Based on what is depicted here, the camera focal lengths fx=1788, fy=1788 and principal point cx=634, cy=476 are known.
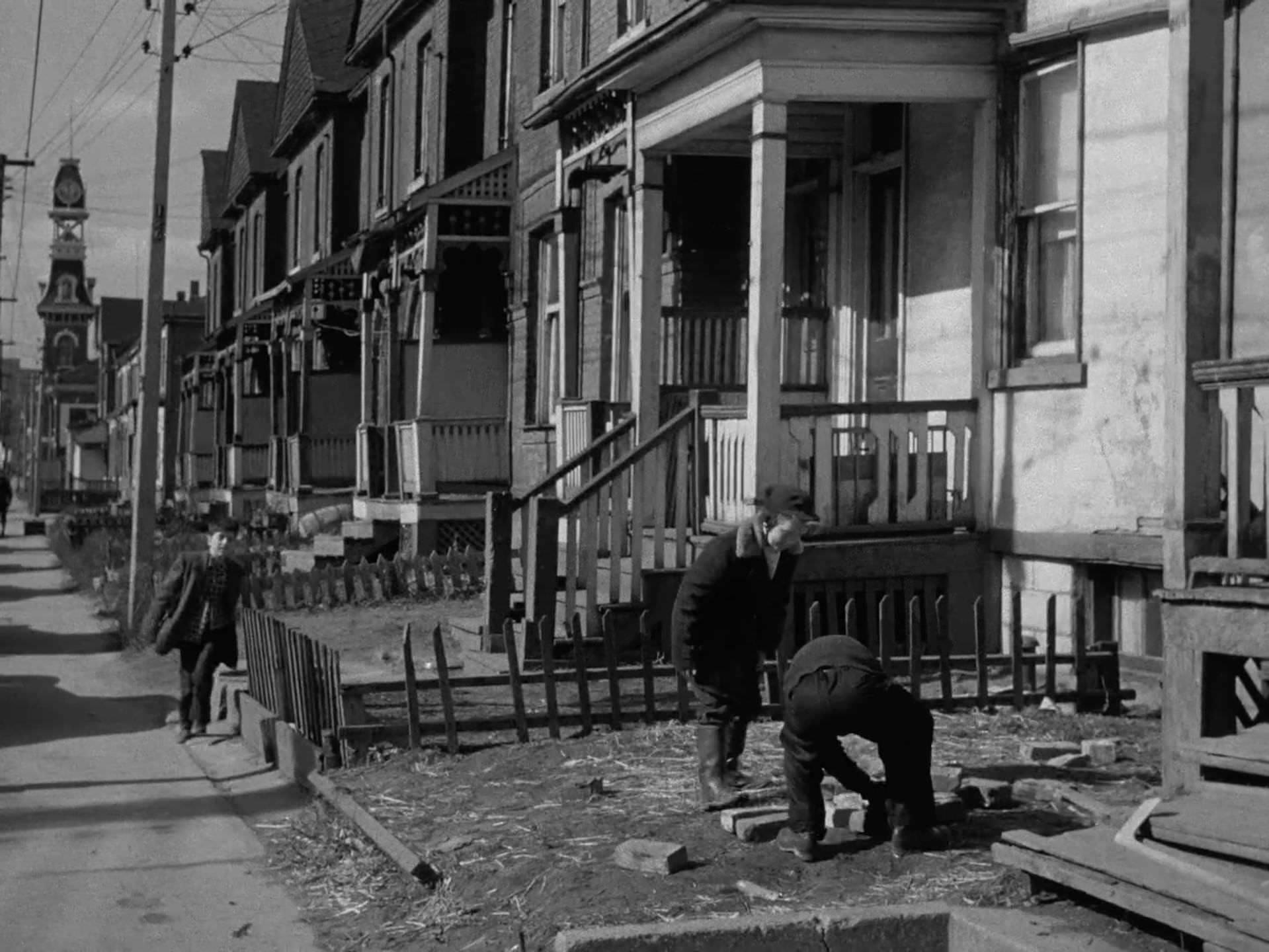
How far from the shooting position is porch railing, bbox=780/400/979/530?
12.7 meters

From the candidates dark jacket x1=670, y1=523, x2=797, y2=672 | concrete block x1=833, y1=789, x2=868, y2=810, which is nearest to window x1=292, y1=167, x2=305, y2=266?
dark jacket x1=670, y1=523, x2=797, y2=672

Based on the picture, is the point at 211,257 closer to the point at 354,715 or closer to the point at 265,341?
the point at 265,341

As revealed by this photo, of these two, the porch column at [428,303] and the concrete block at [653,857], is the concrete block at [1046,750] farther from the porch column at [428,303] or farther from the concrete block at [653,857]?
the porch column at [428,303]

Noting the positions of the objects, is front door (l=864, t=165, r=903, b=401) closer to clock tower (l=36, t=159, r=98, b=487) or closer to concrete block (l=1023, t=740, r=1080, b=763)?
Answer: concrete block (l=1023, t=740, r=1080, b=763)

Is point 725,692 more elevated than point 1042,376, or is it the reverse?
point 1042,376

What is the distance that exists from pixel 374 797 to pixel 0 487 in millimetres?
48317

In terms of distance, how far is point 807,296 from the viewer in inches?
619

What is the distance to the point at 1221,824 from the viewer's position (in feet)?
20.6

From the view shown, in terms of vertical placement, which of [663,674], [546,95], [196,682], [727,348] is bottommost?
[196,682]

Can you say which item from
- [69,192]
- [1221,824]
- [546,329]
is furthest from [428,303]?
[69,192]

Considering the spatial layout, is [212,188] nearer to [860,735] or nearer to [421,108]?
[421,108]

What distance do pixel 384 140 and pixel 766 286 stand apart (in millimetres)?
19727

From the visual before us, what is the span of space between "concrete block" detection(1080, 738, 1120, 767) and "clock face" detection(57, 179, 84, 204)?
13322cm

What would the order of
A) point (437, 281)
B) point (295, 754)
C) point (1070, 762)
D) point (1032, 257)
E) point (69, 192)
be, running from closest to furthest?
point (1070, 762) → point (295, 754) → point (1032, 257) → point (437, 281) → point (69, 192)
